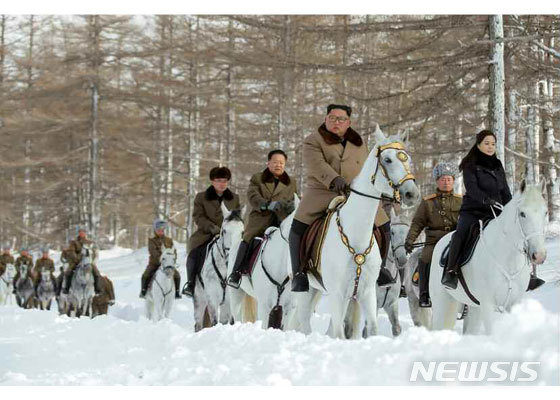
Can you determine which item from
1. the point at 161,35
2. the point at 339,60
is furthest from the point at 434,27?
the point at 161,35

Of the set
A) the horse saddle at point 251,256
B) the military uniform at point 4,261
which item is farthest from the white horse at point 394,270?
the military uniform at point 4,261

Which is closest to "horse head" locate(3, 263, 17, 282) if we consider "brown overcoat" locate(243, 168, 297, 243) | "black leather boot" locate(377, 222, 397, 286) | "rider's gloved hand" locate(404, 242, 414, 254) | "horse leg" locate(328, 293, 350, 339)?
"brown overcoat" locate(243, 168, 297, 243)

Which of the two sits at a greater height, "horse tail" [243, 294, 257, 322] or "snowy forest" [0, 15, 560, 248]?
"snowy forest" [0, 15, 560, 248]

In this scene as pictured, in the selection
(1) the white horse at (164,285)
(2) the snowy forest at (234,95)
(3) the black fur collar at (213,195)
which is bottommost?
(1) the white horse at (164,285)

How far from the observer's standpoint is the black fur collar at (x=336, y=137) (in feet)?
26.9

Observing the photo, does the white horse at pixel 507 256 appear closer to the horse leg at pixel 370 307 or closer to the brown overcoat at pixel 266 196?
the horse leg at pixel 370 307

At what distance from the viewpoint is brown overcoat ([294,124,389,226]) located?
8086mm

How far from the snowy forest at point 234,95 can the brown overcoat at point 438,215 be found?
5.36ft

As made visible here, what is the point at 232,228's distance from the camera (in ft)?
36.2

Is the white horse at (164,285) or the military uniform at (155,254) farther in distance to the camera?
the military uniform at (155,254)

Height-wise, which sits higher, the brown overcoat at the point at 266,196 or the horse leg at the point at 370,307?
the brown overcoat at the point at 266,196

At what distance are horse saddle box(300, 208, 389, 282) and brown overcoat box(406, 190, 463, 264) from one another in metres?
1.96

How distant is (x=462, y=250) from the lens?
8.12m

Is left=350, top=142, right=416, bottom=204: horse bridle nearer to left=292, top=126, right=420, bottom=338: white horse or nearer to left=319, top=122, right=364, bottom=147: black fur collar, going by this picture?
left=292, top=126, right=420, bottom=338: white horse
